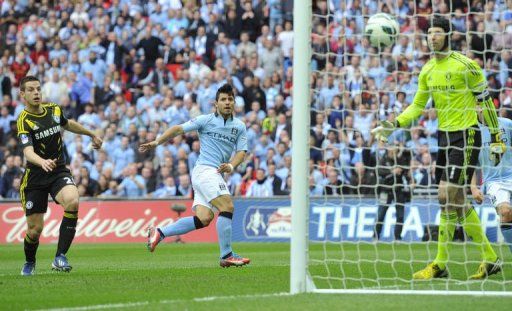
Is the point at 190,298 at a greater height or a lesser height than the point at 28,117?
lesser

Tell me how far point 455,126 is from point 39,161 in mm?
4498

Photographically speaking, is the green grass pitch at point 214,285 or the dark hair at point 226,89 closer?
the green grass pitch at point 214,285

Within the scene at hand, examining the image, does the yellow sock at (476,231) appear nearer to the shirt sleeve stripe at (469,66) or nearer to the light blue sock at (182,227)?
the shirt sleeve stripe at (469,66)

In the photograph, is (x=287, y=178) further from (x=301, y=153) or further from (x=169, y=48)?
(x=301, y=153)

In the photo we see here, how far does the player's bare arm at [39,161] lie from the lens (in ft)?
37.1

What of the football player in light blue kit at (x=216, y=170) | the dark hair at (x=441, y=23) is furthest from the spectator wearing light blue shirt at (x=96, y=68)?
the dark hair at (x=441, y=23)

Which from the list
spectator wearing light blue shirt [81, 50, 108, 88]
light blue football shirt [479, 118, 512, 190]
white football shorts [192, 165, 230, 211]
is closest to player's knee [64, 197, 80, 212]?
white football shorts [192, 165, 230, 211]

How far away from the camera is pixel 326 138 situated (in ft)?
58.1

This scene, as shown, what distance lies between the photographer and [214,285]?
10016 mm

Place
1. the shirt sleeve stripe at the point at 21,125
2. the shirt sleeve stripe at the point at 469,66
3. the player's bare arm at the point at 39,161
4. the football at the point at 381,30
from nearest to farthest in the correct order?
the shirt sleeve stripe at the point at 469,66, the player's bare arm at the point at 39,161, the football at the point at 381,30, the shirt sleeve stripe at the point at 21,125

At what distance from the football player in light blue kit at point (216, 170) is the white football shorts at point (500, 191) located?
299 centimetres

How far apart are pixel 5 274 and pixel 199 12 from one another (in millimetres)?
16705

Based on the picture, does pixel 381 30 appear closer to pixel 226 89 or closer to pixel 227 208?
pixel 226 89

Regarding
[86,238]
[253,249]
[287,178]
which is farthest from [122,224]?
[253,249]
